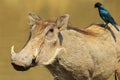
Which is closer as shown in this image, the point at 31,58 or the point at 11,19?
the point at 31,58

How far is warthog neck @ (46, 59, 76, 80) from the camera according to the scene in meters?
4.98

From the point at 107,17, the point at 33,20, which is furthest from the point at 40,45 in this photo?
the point at 107,17

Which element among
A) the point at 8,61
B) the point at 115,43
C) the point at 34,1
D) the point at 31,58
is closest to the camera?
the point at 31,58

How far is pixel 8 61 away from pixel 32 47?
3676mm

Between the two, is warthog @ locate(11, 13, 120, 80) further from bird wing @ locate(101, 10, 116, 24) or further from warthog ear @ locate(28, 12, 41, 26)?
bird wing @ locate(101, 10, 116, 24)

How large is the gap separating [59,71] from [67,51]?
0.18 m

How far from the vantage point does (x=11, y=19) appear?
50.9 ft

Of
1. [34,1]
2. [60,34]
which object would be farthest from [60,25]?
[34,1]

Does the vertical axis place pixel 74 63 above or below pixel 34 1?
above

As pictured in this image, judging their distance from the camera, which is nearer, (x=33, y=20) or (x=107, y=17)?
(x=33, y=20)

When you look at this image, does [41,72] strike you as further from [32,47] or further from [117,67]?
[32,47]

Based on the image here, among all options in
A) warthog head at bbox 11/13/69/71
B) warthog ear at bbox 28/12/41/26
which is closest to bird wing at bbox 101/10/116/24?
warthog head at bbox 11/13/69/71

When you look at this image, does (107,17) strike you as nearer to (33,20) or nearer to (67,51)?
(67,51)

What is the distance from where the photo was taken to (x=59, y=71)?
5016mm
